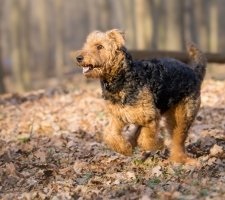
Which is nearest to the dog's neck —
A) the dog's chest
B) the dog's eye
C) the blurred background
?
the dog's chest

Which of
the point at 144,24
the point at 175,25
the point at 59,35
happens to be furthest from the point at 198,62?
the point at 59,35

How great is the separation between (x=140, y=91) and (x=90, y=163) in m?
1.18

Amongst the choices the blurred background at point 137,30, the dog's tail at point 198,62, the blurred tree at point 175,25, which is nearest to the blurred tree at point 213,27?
the blurred background at point 137,30

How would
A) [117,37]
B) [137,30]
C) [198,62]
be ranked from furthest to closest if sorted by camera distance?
[137,30], [198,62], [117,37]

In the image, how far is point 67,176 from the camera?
6.77m

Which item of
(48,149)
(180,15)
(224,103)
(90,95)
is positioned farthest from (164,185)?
(180,15)

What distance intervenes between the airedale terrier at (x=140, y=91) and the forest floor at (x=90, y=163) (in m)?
0.29

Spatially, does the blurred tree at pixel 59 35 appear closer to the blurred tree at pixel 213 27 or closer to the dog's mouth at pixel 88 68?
the blurred tree at pixel 213 27

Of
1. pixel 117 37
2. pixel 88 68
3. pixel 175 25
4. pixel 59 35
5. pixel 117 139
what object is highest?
pixel 117 37

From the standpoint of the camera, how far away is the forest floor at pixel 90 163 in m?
5.85

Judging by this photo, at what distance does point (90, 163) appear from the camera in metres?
7.18

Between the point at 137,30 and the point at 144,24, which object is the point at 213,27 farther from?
the point at 144,24

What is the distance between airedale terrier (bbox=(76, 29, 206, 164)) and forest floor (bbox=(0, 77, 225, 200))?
29 cm

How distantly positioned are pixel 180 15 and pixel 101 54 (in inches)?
420
